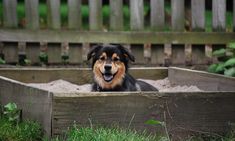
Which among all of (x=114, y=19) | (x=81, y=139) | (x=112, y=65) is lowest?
(x=81, y=139)

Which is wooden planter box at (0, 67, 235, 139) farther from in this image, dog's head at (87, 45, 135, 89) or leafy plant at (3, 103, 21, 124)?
dog's head at (87, 45, 135, 89)

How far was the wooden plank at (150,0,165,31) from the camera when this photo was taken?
8.97 meters

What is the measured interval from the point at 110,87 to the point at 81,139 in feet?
4.91

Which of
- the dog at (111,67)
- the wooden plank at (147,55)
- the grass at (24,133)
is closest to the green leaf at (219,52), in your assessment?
the wooden plank at (147,55)

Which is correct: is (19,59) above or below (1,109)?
above

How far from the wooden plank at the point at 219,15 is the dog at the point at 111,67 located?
10.5 ft

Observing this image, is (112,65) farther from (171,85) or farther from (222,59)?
(222,59)

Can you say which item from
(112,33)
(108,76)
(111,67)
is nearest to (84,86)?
(108,76)

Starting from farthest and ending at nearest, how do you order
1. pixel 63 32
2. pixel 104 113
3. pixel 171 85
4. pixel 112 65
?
1. pixel 63 32
2. pixel 171 85
3. pixel 112 65
4. pixel 104 113

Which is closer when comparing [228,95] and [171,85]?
[228,95]

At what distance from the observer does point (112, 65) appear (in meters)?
5.95

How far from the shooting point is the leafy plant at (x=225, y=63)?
25.3ft

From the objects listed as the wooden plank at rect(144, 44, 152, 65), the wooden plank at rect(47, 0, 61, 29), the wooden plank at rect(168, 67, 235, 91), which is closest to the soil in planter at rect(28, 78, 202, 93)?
the wooden plank at rect(168, 67, 235, 91)

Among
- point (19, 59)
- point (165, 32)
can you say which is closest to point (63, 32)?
point (19, 59)
